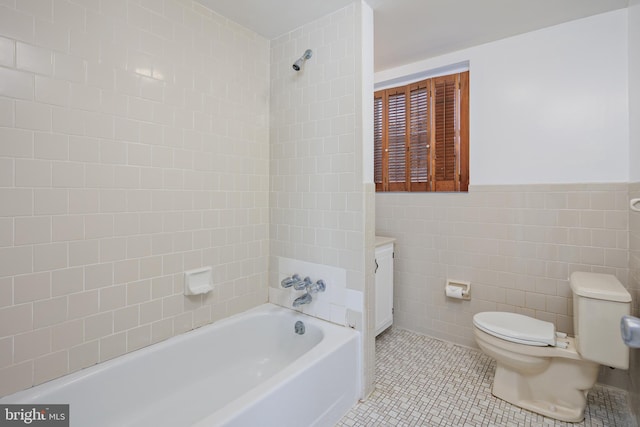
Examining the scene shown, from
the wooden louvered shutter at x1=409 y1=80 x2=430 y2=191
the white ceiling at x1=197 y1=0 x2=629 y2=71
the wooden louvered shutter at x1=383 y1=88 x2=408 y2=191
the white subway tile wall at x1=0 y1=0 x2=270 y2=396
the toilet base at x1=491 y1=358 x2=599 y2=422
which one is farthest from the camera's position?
the wooden louvered shutter at x1=383 y1=88 x2=408 y2=191

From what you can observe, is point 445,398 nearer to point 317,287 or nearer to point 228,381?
point 317,287

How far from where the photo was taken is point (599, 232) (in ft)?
6.77

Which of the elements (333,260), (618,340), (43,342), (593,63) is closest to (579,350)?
(618,340)

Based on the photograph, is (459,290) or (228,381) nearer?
(228,381)

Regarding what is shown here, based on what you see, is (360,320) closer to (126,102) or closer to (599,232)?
(599,232)

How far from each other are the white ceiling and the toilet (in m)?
1.68

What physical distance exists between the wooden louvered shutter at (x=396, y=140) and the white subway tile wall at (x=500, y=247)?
14cm

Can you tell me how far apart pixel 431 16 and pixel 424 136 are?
3.17 ft

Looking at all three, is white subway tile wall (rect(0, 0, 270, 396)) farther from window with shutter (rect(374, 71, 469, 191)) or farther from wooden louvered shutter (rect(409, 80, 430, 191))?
wooden louvered shutter (rect(409, 80, 430, 191))

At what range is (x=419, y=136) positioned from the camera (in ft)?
9.18

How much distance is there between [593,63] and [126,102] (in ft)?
9.45

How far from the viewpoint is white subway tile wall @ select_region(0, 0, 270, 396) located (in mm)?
1345

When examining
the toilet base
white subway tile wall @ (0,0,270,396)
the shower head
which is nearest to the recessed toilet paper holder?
the toilet base

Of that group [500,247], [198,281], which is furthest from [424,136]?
[198,281]
